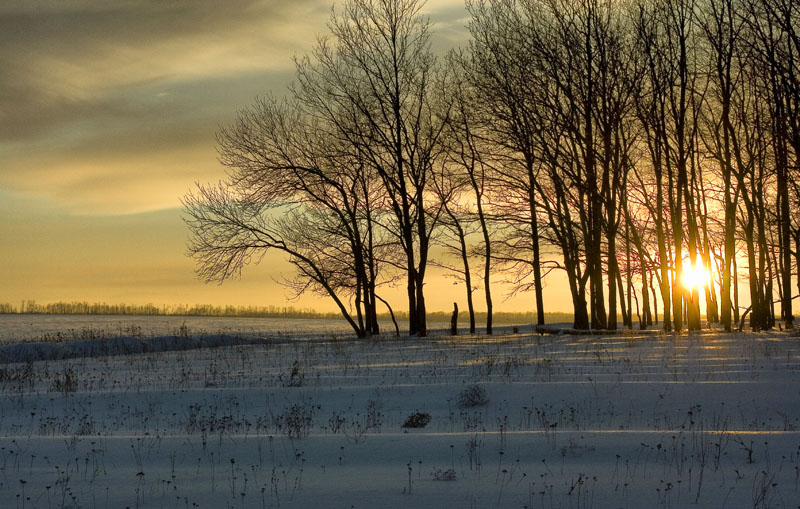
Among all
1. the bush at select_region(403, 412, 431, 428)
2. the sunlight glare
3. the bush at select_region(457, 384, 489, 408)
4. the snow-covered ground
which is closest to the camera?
the snow-covered ground

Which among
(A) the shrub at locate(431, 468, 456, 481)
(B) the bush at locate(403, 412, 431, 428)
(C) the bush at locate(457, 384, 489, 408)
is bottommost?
(A) the shrub at locate(431, 468, 456, 481)

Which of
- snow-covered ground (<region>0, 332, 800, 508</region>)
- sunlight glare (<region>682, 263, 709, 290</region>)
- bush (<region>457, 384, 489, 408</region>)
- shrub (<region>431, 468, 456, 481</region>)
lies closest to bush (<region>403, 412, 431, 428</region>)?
snow-covered ground (<region>0, 332, 800, 508</region>)

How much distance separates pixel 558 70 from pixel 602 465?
26556mm

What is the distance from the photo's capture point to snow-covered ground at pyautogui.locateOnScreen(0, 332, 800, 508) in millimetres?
7805

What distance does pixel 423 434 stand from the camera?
10492 millimetres

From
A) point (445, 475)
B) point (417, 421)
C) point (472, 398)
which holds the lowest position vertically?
point (445, 475)

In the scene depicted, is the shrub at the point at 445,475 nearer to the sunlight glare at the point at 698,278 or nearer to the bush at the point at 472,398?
the bush at the point at 472,398

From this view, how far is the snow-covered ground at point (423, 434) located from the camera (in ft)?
25.6

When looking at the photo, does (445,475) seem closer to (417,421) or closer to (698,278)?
(417,421)

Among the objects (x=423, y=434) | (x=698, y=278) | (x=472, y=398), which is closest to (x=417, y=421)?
(x=423, y=434)

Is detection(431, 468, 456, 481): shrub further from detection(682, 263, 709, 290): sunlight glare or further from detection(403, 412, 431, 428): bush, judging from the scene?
detection(682, 263, 709, 290): sunlight glare

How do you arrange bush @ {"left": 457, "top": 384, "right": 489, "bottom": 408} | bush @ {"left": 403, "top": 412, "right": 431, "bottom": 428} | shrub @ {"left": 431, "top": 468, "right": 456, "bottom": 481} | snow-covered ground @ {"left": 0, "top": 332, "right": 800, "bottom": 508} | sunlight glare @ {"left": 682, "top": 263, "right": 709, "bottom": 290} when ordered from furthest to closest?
sunlight glare @ {"left": 682, "top": 263, "right": 709, "bottom": 290}, bush @ {"left": 457, "top": 384, "right": 489, "bottom": 408}, bush @ {"left": 403, "top": 412, "right": 431, "bottom": 428}, shrub @ {"left": 431, "top": 468, "right": 456, "bottom": 481}, snow-covered ground @ {"left": 0, "top": 332, "right": 800, "bottom": 508}

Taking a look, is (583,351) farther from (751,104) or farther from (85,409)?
(751,104)

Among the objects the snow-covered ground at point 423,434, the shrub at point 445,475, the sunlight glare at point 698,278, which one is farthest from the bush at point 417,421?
the sunlight glare at point 698,278
